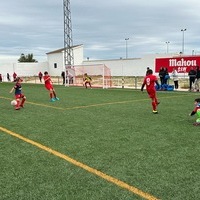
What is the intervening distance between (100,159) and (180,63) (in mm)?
22781

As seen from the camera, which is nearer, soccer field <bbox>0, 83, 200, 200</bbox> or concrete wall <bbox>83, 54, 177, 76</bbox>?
soccer field <bbox>0, 83, 200, 200</bbox>

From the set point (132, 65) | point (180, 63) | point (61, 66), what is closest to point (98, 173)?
point (180, 63)

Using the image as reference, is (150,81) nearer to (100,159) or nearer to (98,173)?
(100,159)

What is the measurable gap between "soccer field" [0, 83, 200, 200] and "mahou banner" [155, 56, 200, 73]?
674 inches

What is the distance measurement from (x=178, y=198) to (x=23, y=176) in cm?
248

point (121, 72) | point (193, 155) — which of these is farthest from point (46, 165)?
point (121, 72)

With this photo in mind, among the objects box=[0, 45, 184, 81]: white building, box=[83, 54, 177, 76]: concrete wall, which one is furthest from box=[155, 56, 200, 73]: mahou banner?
box=[0, 45, 184, 81]: white building

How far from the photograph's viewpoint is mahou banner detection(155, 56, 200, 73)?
87.0ft

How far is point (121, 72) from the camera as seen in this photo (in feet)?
174

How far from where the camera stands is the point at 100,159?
6105 mm

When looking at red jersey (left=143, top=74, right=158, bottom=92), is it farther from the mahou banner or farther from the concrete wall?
the concrete wall

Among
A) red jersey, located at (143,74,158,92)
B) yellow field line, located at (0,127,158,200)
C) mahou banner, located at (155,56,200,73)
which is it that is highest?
mahou banner, located at (155,56,200,73)

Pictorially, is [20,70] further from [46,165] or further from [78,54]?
[46,165]

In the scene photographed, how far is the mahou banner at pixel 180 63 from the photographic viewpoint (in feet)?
87.0
